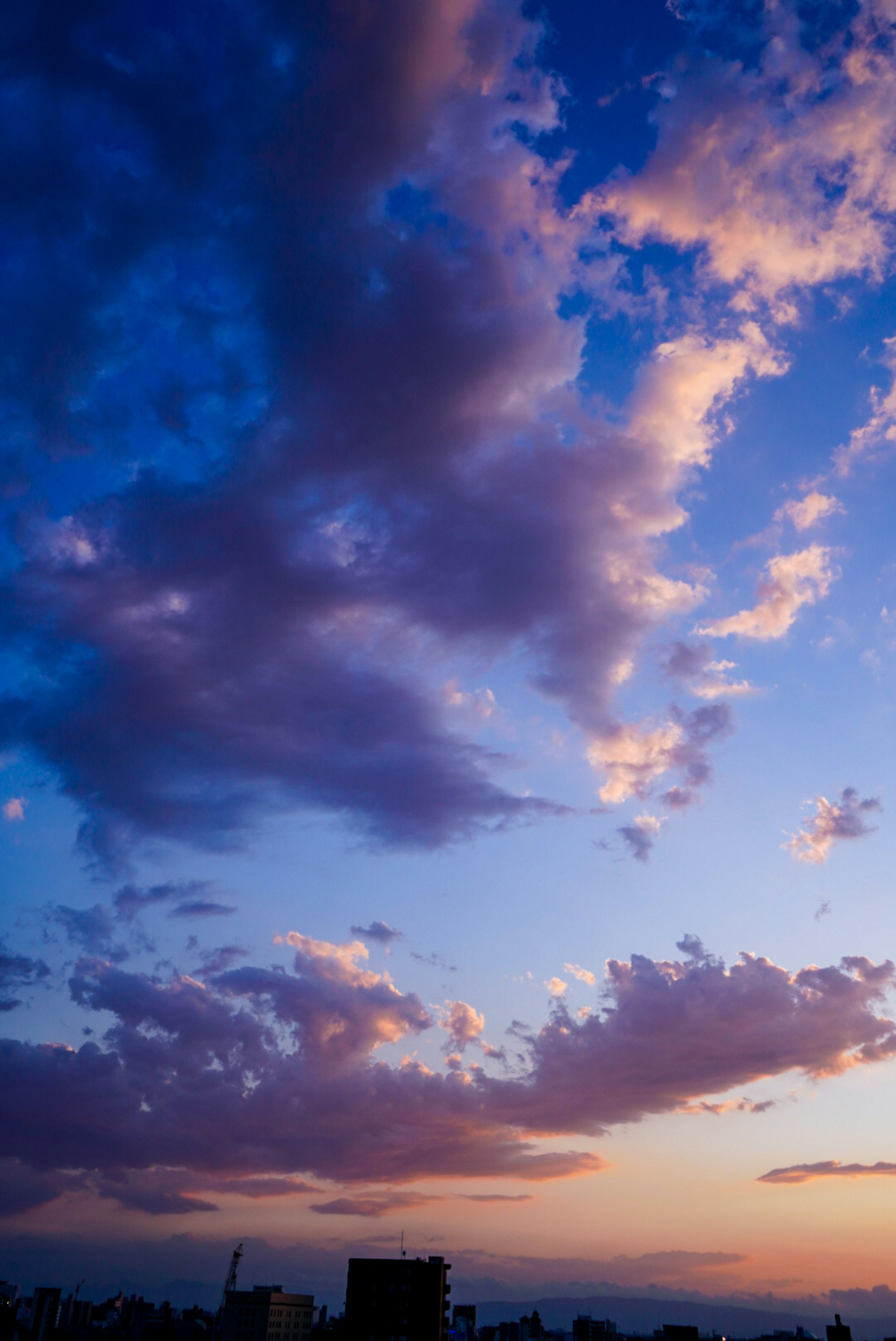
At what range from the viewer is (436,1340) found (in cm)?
18812

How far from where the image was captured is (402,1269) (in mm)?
199375

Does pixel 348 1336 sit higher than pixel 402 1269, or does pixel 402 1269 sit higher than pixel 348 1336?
pixel 402 1269

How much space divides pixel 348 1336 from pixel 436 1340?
2082 centimetres

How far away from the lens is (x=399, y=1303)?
19462 centimetres

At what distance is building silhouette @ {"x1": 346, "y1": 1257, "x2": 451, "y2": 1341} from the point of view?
626ft

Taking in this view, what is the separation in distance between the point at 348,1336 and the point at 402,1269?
1716 cm

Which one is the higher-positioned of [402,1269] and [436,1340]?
[402,1269]

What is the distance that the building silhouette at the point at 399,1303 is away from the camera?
190875 mm

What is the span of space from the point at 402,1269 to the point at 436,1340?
15824 mm

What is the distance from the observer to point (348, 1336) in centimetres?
19312
